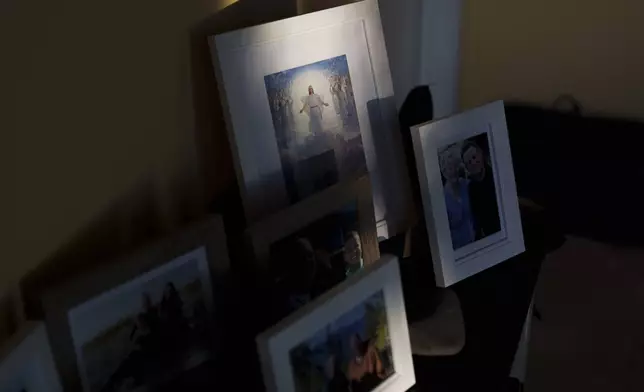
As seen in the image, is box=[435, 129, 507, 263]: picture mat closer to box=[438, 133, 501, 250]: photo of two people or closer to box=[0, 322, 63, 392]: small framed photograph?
box=[438, 133, 501, 250]: photo of two people

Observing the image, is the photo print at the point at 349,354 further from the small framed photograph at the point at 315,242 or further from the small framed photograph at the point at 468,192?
the small framed photograph at the point at 468,192

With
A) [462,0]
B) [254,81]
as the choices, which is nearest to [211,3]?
[254,81]

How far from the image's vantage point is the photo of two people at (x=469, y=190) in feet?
4.03

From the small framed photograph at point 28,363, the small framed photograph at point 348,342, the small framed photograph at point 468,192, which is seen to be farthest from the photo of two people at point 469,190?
the small framed photograph at point 28,363

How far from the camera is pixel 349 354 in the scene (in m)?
0.94

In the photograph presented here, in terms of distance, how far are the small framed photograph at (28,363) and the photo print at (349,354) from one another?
26cm

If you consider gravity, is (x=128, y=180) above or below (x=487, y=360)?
above

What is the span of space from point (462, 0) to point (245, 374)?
252 centimetres

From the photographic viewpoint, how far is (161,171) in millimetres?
1015

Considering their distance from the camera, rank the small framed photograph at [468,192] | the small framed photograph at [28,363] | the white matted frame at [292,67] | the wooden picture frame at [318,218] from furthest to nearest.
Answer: the small framed photograph at [468,192], the white matted frame at [292,67], the wooden picture frame at [318,218], the small framed photograph at [28,363]

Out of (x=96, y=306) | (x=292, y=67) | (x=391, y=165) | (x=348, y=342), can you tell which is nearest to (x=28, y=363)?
(x=96, y=306)

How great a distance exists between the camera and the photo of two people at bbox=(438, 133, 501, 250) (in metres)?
1.23

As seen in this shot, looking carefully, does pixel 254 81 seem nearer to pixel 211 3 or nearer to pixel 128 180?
pixel 211 3

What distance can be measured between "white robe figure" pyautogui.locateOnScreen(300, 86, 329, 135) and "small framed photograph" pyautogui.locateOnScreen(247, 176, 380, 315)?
0.13 m
